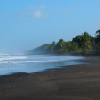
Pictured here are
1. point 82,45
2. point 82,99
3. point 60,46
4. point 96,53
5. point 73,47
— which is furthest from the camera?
point 60,46

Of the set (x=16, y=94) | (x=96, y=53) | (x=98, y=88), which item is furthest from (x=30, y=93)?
(x=96, y=53)

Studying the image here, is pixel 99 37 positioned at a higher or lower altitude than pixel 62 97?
higher

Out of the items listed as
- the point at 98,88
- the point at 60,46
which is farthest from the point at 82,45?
the point at 98,88

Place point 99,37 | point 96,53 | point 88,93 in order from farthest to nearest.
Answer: point 96,53, point 99,37, point 88,93

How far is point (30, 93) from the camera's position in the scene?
224 inches

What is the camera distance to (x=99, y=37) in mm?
43375

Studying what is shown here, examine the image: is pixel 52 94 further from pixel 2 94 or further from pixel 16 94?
pixel 2 94

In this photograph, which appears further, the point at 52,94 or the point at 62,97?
the point at 52,94

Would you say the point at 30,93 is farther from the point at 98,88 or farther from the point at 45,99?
the point at 98,88

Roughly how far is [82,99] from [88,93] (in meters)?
0.66

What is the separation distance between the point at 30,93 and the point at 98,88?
2428 mm

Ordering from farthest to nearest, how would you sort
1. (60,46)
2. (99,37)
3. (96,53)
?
(60,46) → (96,53) → (99,37)

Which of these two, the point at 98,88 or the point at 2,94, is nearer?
the point at 2,94

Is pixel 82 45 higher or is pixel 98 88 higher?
pixel 82 45
